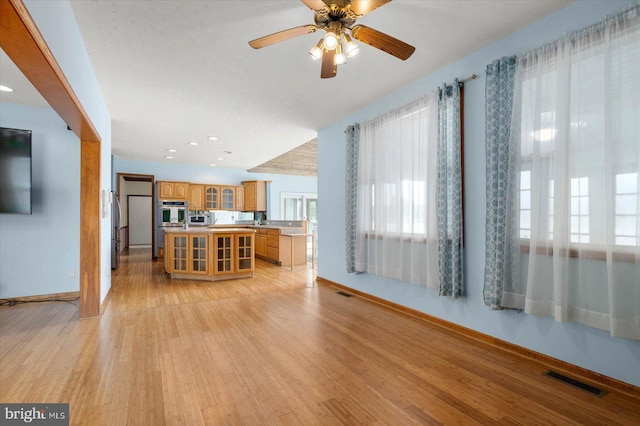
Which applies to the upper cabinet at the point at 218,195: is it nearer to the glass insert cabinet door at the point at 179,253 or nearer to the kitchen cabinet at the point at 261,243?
the kitchen cabinet at the point at 261,243

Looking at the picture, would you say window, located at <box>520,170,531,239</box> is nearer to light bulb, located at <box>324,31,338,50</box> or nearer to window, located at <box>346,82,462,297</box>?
window, located at <box>346,82,462,297</box>

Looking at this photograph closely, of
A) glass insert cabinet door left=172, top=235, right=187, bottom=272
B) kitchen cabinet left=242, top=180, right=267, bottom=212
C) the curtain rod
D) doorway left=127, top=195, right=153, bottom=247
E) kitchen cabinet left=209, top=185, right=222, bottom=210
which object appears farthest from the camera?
doorway left=127, top=195, right=153, bottom=247

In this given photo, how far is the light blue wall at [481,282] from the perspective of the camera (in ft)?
6.65

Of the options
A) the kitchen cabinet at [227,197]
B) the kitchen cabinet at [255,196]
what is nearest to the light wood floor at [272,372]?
the kitchen cabinet at [227,197]

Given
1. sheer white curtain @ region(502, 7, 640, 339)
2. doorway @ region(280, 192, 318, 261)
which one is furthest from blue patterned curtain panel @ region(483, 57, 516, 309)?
doorway @ region(280, 192, 318, 261)

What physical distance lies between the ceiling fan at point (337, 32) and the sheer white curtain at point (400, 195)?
1348 mm

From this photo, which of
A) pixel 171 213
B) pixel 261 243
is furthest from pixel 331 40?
pixel 171 213

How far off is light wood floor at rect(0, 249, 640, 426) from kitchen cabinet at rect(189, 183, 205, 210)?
512 cm

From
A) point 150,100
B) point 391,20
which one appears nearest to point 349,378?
point 391,20

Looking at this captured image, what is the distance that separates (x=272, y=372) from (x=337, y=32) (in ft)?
8.04

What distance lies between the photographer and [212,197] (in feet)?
29.6

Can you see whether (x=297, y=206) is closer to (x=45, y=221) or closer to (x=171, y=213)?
(x=171, y=213)

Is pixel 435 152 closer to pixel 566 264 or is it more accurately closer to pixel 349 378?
pixel 566 264

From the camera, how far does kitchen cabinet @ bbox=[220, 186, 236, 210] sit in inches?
361
